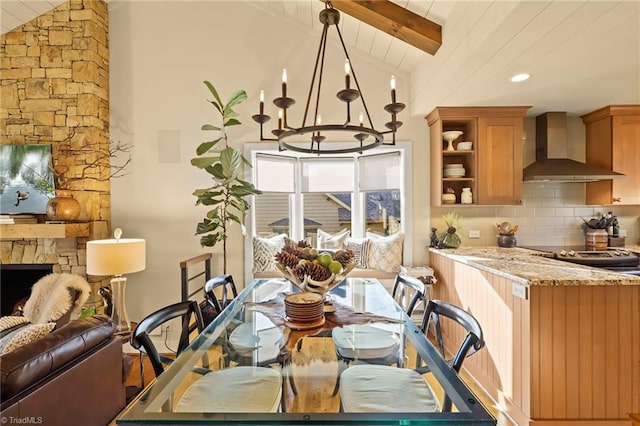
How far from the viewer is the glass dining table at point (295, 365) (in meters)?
0.93

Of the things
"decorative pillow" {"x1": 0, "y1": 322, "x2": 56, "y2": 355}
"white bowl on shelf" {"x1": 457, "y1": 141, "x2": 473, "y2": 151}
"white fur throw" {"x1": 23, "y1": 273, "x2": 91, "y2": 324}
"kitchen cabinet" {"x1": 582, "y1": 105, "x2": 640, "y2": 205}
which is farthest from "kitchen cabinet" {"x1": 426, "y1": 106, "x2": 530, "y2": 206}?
"white fur throw" {"x1": 23, "y1": 273, "x2": 91, "y2": 324}

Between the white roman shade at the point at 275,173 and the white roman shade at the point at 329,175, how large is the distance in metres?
0.17

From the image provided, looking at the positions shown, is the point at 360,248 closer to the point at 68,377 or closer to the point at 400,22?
the point at 400,22

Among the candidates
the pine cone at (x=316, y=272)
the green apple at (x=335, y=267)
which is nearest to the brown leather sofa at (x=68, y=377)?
the pine cone at (x=316, y=272)

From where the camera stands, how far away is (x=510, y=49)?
1.97 m

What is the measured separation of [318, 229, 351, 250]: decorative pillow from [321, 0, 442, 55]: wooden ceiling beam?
2.16 m

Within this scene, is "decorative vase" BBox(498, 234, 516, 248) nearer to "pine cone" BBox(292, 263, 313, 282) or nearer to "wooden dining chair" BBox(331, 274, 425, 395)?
"wooden dining chair" BBox(331, 274, 425, 395)

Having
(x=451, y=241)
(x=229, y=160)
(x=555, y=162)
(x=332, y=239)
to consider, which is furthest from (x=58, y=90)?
(x=555, y=162)

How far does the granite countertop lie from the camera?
1895mm

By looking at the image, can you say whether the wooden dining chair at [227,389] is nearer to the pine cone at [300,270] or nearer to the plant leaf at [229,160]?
the pine cone at [300,270]

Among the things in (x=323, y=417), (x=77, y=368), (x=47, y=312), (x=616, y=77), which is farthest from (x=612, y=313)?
(x=47, y=312)

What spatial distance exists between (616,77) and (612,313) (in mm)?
1906

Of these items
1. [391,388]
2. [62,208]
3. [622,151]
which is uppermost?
[622,151]

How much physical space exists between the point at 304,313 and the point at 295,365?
0.31m
